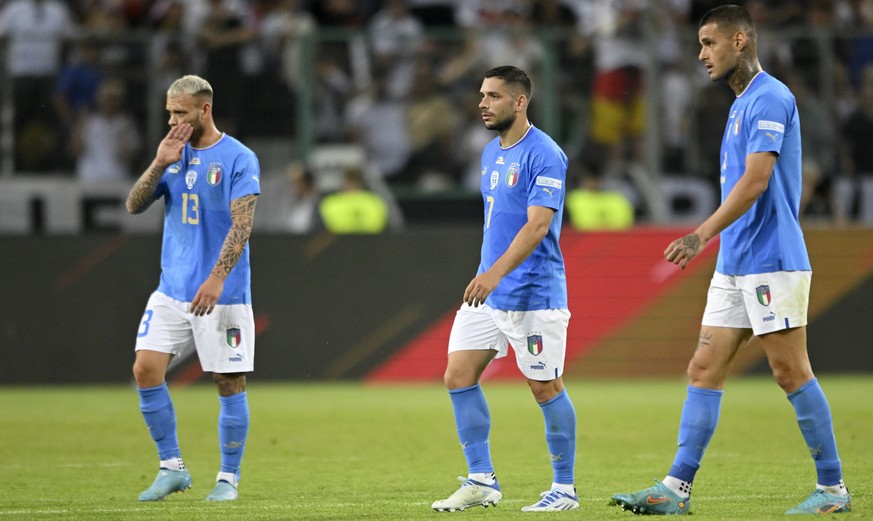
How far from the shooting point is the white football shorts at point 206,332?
803cm

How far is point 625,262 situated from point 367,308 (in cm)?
294

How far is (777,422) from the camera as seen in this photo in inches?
457

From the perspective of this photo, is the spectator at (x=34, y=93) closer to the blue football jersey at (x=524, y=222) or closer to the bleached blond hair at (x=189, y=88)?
the bleached blond hair at (x=189, y=88)

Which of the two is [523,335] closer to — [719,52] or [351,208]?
[719,52]

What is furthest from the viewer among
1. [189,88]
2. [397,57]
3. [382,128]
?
[382,128]

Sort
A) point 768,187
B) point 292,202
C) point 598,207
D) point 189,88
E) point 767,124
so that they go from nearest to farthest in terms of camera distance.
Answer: point 767,124 → point 768,187 → point 189,88 → point 292,202 → point 598,207

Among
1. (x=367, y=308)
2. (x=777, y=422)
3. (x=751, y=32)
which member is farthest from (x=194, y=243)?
(x=367, y=308)

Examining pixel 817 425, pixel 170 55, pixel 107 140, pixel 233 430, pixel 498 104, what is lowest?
pixel 233 430

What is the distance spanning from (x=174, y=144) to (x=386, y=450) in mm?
3296

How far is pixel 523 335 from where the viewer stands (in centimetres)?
722

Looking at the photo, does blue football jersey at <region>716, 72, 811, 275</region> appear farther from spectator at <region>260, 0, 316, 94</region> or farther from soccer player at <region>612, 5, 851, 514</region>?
spectator at <region>260, 0, 316, 94</region>

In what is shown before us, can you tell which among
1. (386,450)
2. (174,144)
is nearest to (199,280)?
(174,144)

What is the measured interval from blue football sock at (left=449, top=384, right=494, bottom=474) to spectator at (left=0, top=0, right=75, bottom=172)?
956 cm

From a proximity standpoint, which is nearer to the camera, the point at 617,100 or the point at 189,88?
the point at 189,88
